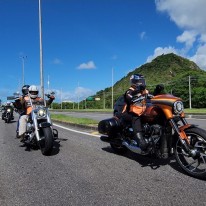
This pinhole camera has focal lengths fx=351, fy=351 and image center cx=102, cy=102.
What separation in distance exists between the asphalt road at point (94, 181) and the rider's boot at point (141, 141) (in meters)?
0.39

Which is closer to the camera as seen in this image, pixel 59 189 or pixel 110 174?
pixel 59 189

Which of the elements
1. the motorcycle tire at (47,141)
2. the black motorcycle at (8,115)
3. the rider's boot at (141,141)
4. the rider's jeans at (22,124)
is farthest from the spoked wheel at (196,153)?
the black motorcycle at (8,115)

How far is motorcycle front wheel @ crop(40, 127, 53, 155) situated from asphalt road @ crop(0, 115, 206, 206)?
14 centimetres

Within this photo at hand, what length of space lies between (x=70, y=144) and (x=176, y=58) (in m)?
111

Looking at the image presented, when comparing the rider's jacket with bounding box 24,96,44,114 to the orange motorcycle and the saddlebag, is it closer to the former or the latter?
the saddlebag

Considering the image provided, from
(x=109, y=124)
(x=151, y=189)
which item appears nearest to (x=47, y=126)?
(x=109, y=124)

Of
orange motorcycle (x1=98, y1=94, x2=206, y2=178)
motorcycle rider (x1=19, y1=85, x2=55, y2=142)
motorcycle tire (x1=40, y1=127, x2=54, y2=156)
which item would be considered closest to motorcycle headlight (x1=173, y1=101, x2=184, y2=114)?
orange motorcycle (x1=98, y1=94, x2=206, y2=178)

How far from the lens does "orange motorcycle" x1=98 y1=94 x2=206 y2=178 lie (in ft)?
17.0

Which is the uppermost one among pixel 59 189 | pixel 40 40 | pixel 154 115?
pixel 40 40

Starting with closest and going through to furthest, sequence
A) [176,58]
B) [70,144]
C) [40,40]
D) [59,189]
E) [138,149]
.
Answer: [59,189] → [138,149] → [70,144] → [40,40] → [176,58]

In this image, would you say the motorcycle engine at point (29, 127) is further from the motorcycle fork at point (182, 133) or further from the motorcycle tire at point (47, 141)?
the motorcycle fork at point (182, 133)

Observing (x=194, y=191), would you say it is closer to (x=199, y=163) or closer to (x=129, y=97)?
(x=199, y=163)

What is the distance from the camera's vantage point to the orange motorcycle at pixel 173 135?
204 inches

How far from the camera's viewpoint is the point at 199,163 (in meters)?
5.25
